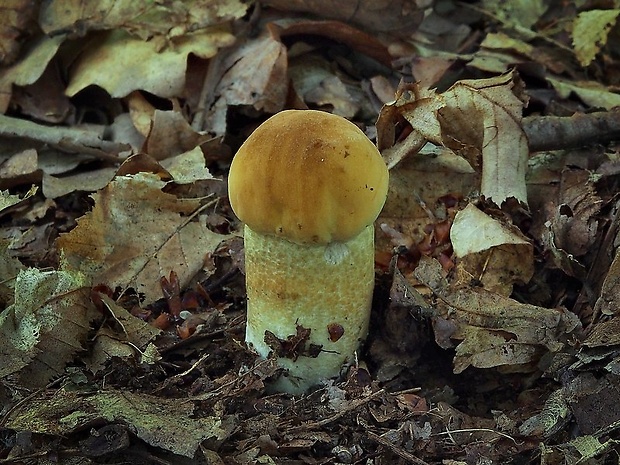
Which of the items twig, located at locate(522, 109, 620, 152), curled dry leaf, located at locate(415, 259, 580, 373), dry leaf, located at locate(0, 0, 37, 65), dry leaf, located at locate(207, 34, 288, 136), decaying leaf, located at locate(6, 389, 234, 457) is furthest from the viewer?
dry leaf, located at locate(0, 0, 37, 65)

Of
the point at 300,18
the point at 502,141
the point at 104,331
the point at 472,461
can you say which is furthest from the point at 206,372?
the point at 300,18

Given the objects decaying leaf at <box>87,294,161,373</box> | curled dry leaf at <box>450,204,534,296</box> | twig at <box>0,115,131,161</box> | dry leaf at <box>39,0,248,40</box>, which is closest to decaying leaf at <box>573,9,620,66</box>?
curled dry leaf at <box>450,204,534,296</box>

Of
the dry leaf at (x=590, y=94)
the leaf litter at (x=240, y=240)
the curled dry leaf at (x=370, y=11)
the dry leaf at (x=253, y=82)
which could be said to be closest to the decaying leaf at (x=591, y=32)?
the leaf litter at (x=240, y=240)

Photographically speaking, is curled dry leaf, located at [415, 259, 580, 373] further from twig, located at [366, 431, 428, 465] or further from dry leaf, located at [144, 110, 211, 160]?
dry leaf, located at [144, 110, 211, 160]

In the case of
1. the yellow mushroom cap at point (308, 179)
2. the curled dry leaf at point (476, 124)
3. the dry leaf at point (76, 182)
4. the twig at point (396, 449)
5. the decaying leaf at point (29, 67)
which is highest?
the yellow mushroom cap at point (308, 179)

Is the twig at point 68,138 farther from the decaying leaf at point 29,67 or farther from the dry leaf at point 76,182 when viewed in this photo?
the decaying leaf at point 29,67

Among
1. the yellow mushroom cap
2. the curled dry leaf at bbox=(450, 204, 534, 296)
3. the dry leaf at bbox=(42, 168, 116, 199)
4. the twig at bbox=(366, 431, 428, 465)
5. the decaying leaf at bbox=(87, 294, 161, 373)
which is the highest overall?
the yellow mushroom cap
